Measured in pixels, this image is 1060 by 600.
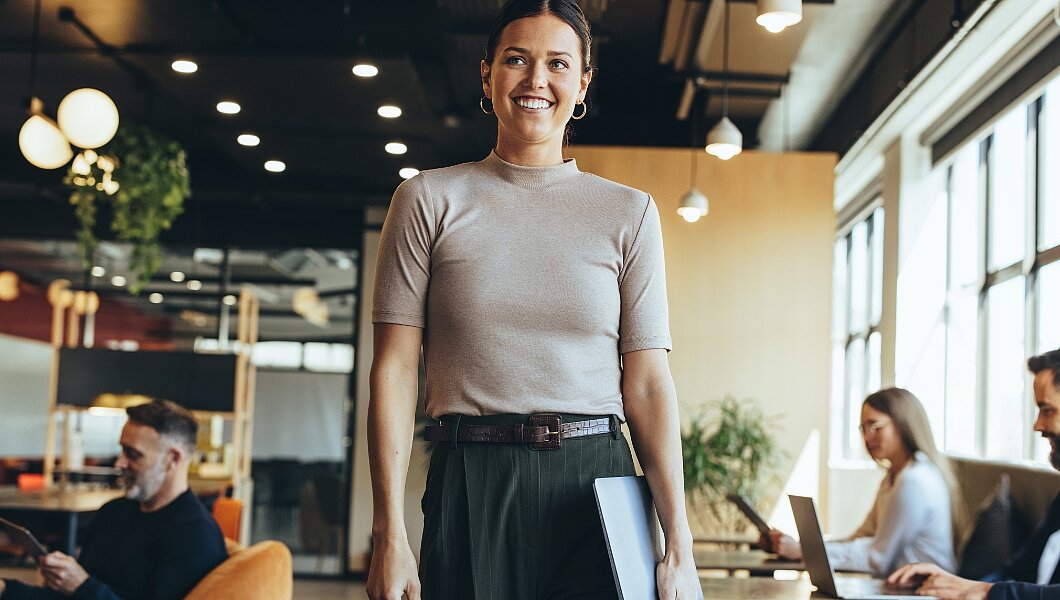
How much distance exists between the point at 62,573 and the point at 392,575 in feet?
6.74

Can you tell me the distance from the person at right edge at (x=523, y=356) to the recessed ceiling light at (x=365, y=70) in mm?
4906

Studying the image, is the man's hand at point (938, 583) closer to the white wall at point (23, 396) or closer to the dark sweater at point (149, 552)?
the dark sweater at point (149, 552)

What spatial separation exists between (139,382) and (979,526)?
7.67 m

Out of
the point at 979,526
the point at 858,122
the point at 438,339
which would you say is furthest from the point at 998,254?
the point at 438,339

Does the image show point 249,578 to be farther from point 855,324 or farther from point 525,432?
point 855,324

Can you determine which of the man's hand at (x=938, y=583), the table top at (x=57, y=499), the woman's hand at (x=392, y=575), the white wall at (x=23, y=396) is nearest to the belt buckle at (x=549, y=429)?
the woman's hand at (x=392, y=575)

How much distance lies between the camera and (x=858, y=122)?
30.2 feet

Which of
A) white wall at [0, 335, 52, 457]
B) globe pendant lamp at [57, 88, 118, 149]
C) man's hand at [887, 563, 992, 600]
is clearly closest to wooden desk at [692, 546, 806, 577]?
man's hand at [887, 563, 992, 600]

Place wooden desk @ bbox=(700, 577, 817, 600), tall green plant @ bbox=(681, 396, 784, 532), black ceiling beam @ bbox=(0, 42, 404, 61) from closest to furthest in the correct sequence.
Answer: wooden desk @ bbox=(700, 577, 817, 600)
black ceiling beam @ bbox=(0, 42, 404, 61)
tall green plant @ bbox=(681, 396, 784, 532)

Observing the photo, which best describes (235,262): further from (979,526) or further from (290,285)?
(979,526)

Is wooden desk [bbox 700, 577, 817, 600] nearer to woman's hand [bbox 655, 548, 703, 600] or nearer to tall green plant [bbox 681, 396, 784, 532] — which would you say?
woman's hand [bbox 655, 548, 703, 600]

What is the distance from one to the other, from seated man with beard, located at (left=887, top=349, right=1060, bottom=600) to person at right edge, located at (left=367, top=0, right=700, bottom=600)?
1.63 meters

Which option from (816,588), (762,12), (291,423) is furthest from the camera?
(291,423)

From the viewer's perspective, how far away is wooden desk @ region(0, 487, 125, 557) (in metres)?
6.39
